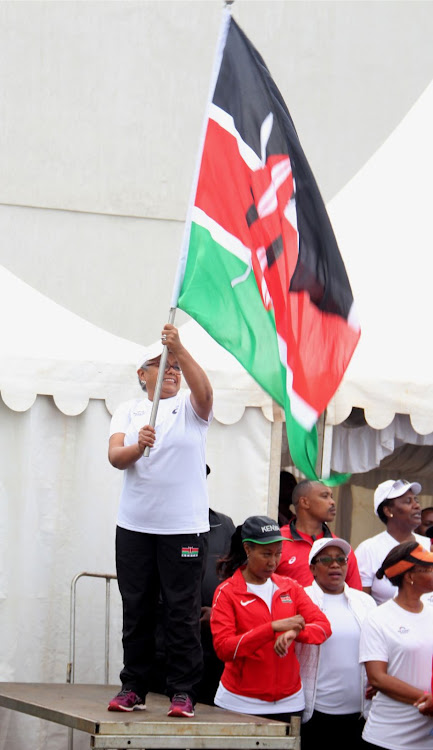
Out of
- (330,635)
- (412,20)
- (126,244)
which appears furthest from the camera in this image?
(412,20)

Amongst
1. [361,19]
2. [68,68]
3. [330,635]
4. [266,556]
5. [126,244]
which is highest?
[361,19]

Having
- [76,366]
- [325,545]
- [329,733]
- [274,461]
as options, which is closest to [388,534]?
[274,461]

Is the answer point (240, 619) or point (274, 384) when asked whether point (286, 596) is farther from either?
point (274, 384)

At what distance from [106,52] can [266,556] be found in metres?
11.5

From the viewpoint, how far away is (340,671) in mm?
5074

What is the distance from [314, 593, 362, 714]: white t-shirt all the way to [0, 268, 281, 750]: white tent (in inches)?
56.8

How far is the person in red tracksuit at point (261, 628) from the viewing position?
4715 mm

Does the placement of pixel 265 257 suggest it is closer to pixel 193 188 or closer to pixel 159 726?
pixel 193 188

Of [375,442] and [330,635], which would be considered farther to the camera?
[375,442]

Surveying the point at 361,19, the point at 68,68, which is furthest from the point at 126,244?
the point at 361,19

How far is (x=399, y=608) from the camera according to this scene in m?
4.87

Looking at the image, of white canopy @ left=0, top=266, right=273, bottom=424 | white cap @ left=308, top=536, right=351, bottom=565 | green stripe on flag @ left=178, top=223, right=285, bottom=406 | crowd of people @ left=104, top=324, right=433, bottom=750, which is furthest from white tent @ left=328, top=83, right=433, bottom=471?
green stripe on flag @ left=178, top=223, right=285, bottom=406

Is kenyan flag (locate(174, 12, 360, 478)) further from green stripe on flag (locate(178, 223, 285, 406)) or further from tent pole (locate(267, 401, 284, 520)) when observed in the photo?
tent pole (locate(267, 401, 284, 520))

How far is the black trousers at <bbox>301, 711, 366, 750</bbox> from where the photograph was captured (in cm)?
500
